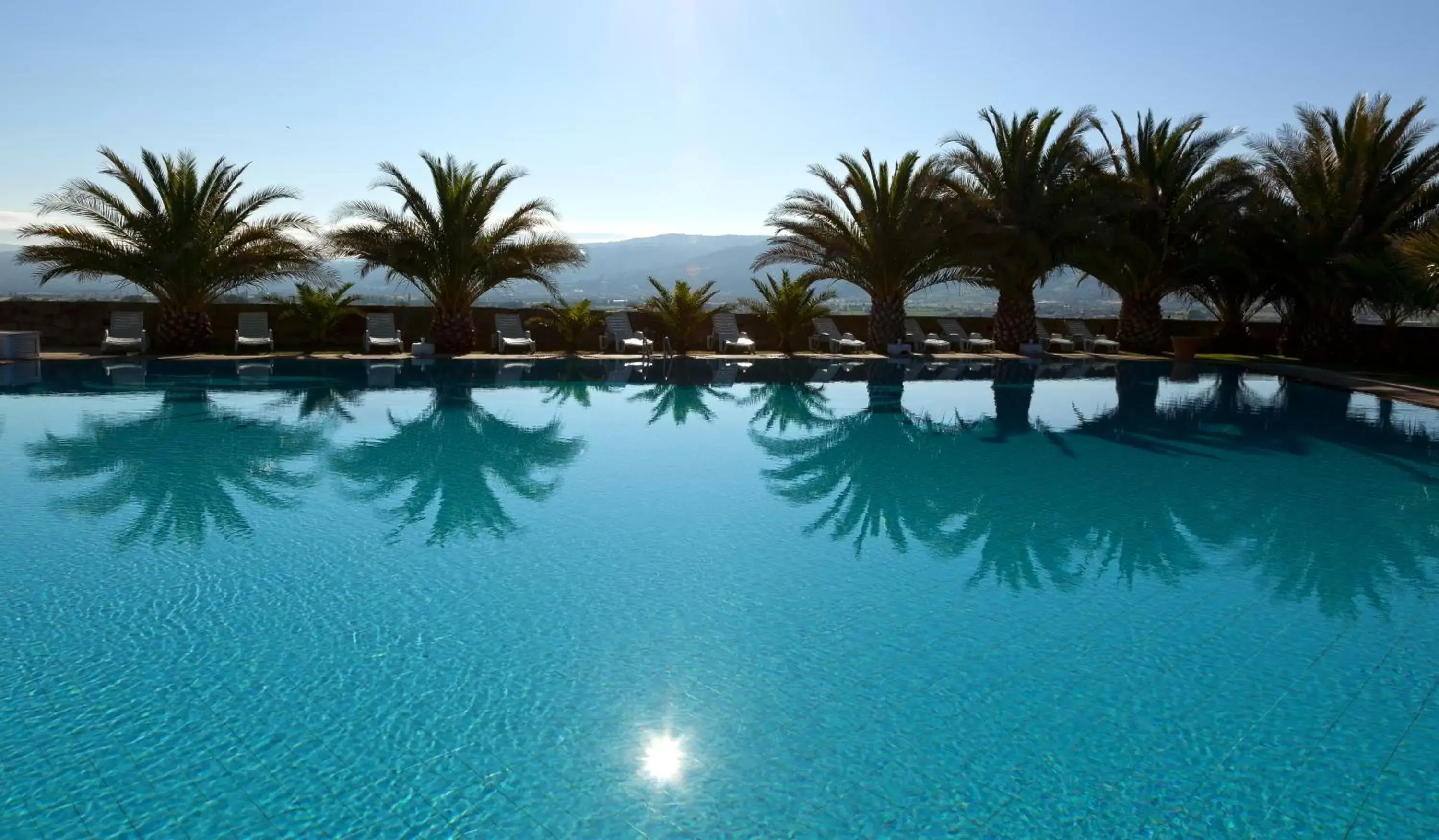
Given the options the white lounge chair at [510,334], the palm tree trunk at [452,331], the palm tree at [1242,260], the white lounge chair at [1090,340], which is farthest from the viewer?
the white lounge chair at [1090,340]

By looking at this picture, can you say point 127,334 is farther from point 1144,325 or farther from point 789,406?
point 1144,325

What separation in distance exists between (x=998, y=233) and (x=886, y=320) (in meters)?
3.10

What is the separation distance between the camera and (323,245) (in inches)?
749

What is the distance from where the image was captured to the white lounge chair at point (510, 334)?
19844mm

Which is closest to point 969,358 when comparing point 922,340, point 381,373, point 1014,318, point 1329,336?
point 922,340

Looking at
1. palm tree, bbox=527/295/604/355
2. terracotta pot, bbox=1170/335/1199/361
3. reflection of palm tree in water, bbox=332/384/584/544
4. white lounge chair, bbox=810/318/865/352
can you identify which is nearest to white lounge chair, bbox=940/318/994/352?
white lounge chair, bbox=810/318/865/352

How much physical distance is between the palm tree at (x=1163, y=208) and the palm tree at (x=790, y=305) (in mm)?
6146

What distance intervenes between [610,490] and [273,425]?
515 cm

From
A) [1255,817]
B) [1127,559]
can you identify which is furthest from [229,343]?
[1255,817]

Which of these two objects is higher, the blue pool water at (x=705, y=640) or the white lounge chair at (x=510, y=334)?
the white lounge chair at (x=510, y=334)

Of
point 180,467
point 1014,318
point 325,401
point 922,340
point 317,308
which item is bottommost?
point 180,467

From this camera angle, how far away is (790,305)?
71.8 ft

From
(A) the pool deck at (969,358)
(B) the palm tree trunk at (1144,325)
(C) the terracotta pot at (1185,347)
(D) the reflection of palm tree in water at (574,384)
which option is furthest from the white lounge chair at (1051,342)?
(D) the reflection of palm tree in water at (574,384)

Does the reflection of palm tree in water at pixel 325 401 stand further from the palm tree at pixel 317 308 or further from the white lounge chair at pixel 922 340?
the white lounge chair at pixel 922 340
